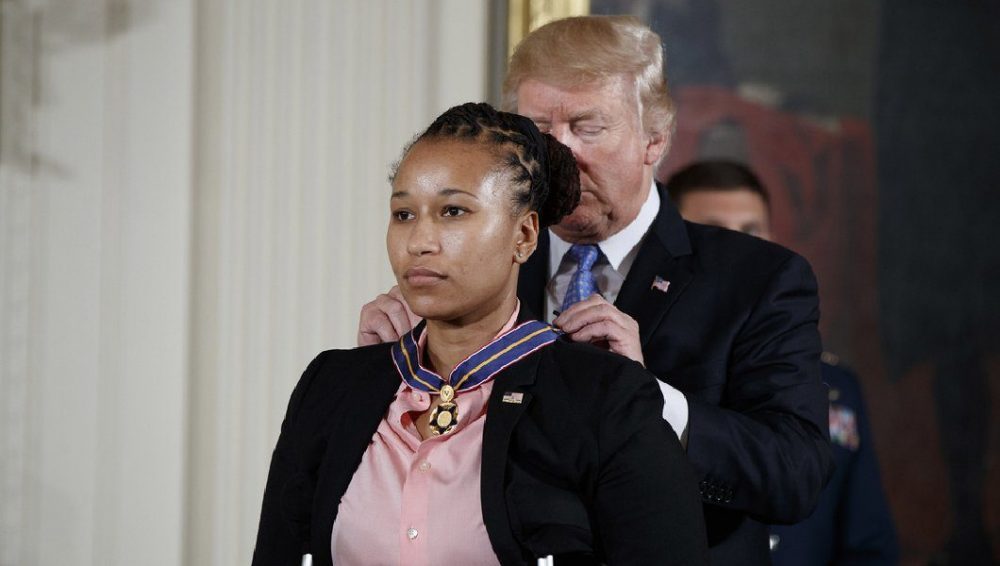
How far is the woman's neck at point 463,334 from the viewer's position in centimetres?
184

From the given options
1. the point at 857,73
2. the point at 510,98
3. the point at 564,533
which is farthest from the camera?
the point at 857,73

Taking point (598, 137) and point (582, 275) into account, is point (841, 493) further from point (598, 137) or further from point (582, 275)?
point (598, 137)

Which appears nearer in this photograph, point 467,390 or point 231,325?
point 467,390

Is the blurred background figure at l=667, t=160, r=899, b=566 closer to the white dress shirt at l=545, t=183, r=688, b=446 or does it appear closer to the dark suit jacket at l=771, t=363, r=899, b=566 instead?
the dark suit jacket at l=771, t=363, r=899, b=566

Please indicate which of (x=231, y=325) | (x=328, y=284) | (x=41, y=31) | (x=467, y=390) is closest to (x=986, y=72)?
(x=328, y=284)

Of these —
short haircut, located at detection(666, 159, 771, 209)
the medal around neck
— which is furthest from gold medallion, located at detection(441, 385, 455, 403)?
short haircut, located at detection(666, 159, 771, 209)

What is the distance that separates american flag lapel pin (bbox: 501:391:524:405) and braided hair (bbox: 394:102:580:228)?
0.81 feet

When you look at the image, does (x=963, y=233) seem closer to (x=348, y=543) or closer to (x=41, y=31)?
(x=41, y=31)

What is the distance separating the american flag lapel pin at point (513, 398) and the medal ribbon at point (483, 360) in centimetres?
5

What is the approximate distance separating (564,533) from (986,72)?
3471mm

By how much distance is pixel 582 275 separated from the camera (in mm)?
2537

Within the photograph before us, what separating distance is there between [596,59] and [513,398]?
0.92 metres

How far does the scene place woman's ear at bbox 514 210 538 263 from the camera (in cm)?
184

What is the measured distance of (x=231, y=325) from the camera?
400 centimetres
